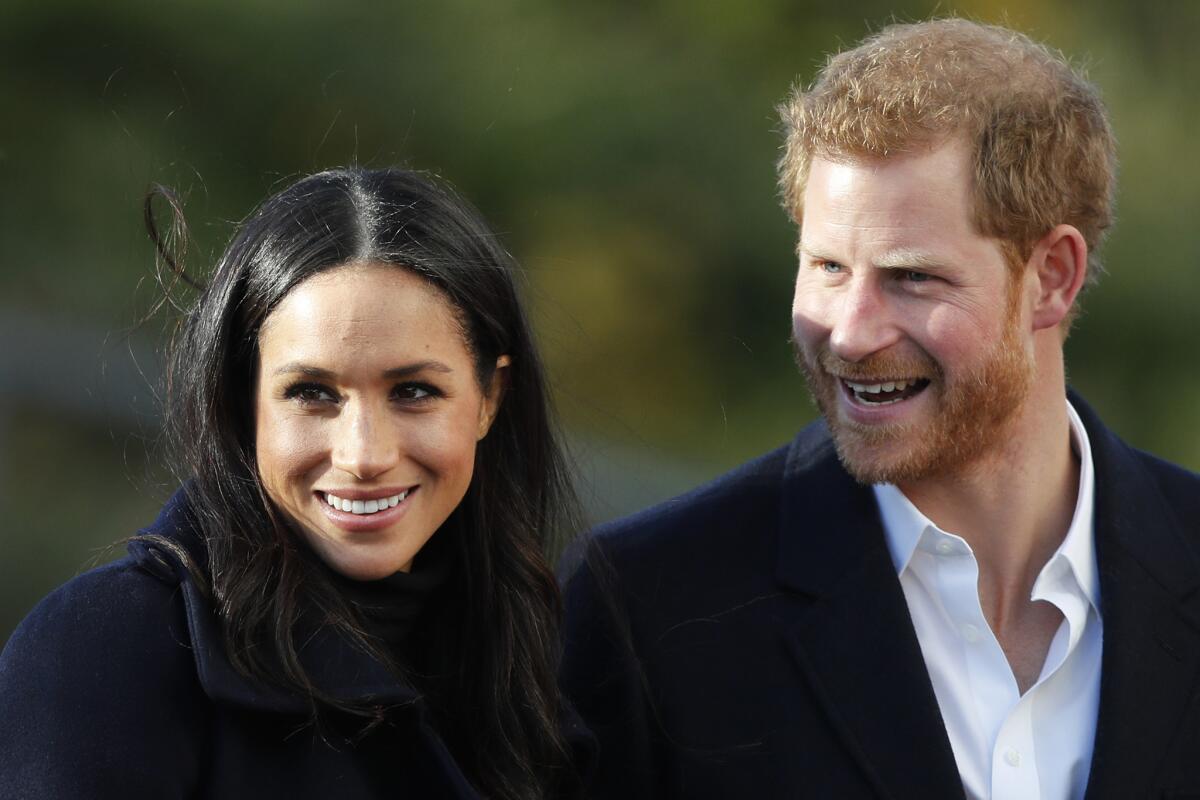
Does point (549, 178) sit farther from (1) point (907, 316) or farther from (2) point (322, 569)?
(2) point (322, 569)

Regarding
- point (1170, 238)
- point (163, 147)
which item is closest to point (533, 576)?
point (163, 147)

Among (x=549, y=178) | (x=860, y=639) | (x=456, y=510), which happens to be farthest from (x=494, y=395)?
(x=549, y=178)

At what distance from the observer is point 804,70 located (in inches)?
244

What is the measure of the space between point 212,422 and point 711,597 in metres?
0.88

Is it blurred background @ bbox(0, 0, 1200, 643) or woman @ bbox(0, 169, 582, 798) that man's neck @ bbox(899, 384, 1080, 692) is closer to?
woman @ bbox(0, 169, 582, 798)

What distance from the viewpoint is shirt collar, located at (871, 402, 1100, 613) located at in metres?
2.95

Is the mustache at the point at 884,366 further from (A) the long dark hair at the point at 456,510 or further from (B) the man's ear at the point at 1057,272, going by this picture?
(A) the long dark hair at the point at 456,510

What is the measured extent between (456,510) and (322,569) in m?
0.28

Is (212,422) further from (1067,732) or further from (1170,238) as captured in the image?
(1170,238)

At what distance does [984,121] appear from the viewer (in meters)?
2.94

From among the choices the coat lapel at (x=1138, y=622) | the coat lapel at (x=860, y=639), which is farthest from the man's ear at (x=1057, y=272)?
the coat lapel at (x=860, y=639)

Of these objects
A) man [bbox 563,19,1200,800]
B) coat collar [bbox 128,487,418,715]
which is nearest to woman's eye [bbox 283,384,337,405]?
coat collar [bbox 128,487,418,715]

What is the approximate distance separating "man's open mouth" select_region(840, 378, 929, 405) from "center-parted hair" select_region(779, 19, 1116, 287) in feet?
0.86

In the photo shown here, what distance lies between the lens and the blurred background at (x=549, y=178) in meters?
5.53
